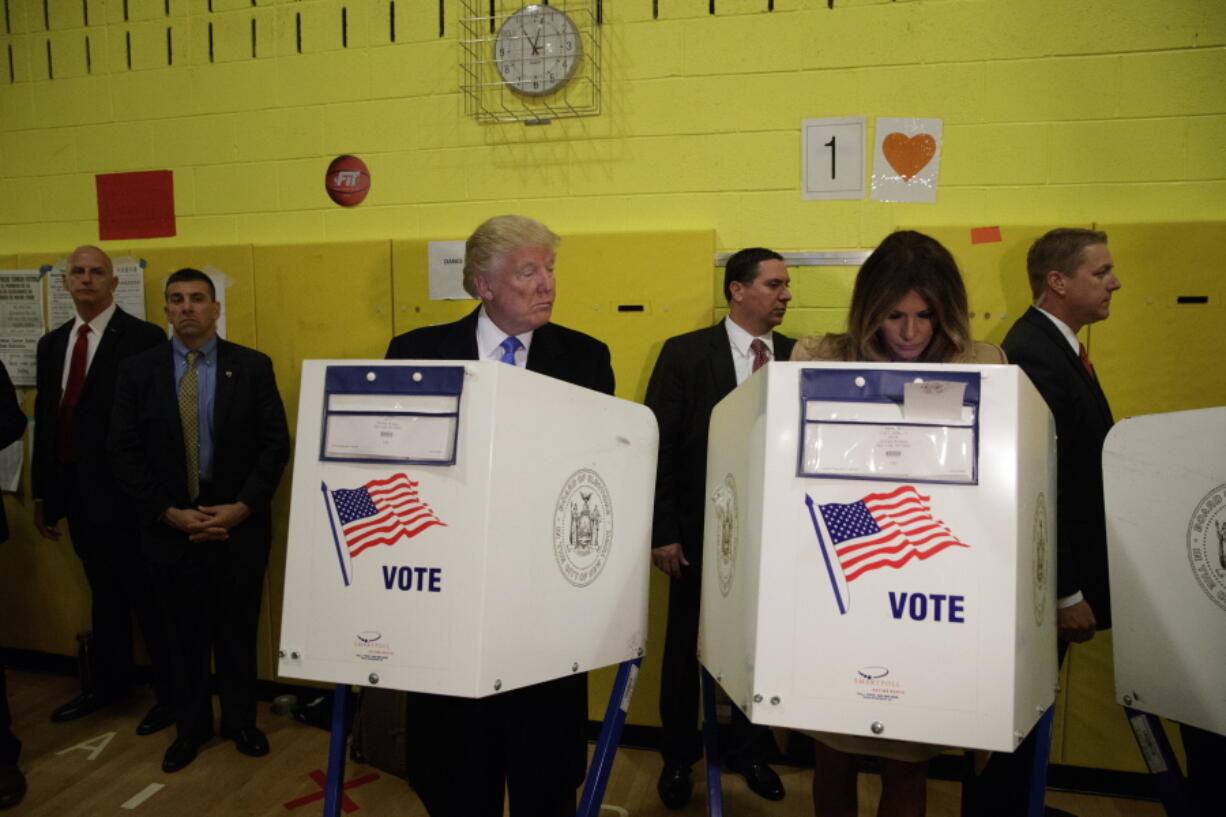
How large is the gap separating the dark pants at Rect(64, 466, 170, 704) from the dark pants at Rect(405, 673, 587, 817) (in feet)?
6.05

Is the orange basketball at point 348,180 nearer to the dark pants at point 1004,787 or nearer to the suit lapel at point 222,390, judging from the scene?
the suit lapel at point 222,390

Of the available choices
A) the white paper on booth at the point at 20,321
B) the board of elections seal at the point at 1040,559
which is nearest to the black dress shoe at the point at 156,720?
the white paper on booth at the point at 20,321

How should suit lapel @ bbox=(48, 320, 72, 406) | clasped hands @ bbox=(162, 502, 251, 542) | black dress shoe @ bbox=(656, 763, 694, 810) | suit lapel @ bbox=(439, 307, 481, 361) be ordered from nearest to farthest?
suit lapel @ bbox=(439, 307, 481, 361) → black dress shoe @ bbox=(656, 763, 694, 810) → clasped hands @ bbox=(162, 502, 251, 542) → suit lapel @ bbox=(48, 320, 72, 406)

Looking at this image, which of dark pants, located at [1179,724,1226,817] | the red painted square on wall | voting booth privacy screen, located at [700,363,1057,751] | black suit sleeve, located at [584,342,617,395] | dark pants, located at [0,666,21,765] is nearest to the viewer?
voting booth privacy screen, located at [700,363,1057,751]

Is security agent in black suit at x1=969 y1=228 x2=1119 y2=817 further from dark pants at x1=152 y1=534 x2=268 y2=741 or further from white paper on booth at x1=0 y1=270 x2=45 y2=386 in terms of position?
white paper on booth at x1=0 y1=270 x2=45 y2=386

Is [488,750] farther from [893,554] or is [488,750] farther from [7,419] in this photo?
[7,419]

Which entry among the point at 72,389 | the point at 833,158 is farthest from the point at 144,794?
the point at 833,158

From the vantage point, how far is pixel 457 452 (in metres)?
1.05

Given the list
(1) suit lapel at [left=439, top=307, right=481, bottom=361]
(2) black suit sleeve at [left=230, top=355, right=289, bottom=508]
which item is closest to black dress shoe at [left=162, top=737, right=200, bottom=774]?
(2) black suit sleeve at [left=230, top=355, right=289, bottom=508]

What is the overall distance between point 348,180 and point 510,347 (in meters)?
1.82

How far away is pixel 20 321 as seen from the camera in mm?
3285

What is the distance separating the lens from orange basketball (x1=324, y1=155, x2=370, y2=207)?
2.98 meters

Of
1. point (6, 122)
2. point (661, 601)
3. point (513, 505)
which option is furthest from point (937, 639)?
point (6, 122)

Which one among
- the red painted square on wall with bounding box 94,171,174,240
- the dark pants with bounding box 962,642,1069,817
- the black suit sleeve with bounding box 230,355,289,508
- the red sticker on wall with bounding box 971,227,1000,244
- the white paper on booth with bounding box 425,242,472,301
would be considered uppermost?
the red painted square on wall with bounding box 94,171,174,240
